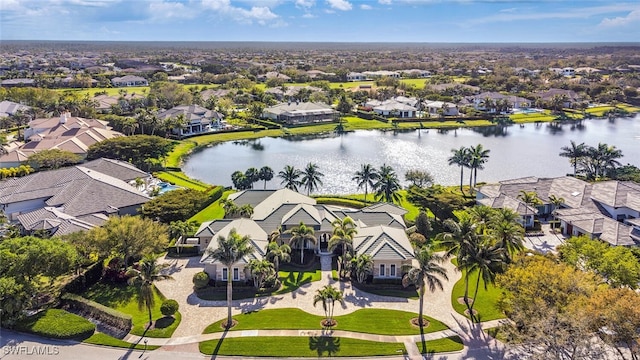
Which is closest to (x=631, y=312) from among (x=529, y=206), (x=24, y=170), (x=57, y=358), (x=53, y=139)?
(x=529, y=206)

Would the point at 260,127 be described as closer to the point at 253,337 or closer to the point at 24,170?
the point at 24,170

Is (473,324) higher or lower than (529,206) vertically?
lower

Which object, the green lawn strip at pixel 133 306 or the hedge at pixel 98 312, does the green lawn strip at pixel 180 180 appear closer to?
the green lawn strip at pixel 133 306

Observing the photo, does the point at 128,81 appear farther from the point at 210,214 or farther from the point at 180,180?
the point at 210,214

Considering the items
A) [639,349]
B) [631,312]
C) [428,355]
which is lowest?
[428,355]


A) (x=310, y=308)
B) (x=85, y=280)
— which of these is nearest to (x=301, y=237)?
(x=310, y=308)

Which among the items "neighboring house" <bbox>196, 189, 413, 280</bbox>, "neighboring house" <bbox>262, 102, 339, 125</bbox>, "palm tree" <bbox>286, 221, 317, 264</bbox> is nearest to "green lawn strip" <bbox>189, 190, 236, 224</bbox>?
A: "neighboring house" <bbox>196, 189, 413, 280</bbox>
